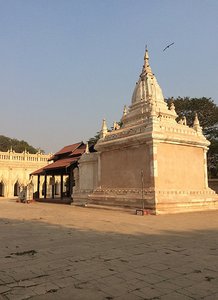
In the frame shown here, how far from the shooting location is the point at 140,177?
59.8ft

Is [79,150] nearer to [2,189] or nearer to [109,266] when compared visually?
[2,189]

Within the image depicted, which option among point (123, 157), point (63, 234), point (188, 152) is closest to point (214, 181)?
point (188, 152)

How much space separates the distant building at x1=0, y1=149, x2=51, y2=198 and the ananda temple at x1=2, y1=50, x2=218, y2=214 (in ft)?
80.2

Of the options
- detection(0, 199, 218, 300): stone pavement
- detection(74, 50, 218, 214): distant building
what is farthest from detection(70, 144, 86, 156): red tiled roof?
detection(0, 199, 218, 300): stone pavement

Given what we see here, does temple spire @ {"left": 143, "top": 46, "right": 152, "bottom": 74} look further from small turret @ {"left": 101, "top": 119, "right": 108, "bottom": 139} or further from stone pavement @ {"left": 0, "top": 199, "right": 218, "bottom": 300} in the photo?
stone pavement @ {"left": 0, "top": 199, "right": 218, "bottom": 300}

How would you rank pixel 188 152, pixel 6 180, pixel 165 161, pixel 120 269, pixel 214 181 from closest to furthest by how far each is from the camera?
pixel 120 269 < pixel 165 161 < pixel 188 152 < pixel 214 181 < pixel 6 180

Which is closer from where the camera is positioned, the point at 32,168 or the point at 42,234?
the point at 42,234

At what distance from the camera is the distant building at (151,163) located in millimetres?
17406

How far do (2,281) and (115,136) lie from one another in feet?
54.7

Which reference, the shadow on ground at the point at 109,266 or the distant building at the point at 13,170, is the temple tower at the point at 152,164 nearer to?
the shadow on ground at the point at 109,266

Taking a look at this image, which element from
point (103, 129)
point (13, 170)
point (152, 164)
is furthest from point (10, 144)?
point (152, 164)

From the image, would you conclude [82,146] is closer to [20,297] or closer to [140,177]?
[140,177]

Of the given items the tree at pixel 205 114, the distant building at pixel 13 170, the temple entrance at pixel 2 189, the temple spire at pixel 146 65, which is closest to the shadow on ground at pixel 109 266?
the temple spire at pixel 146 65

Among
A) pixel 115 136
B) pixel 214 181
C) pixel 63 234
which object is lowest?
pixel 63 234
